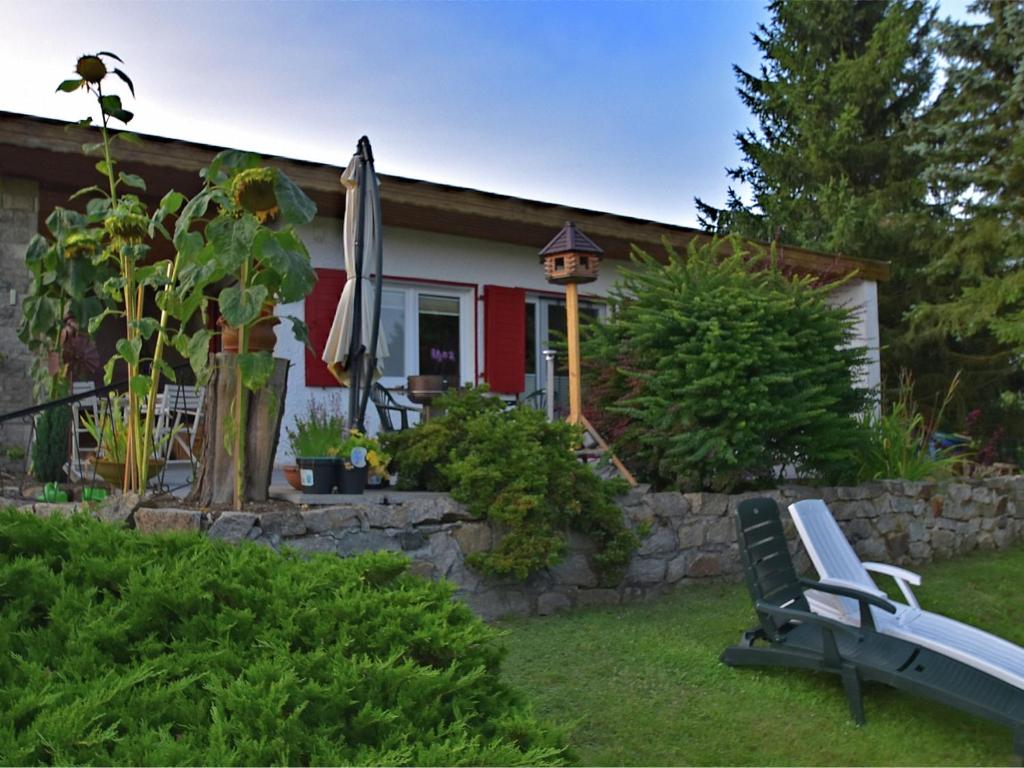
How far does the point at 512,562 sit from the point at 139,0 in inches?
214

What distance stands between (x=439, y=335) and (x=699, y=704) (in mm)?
6351

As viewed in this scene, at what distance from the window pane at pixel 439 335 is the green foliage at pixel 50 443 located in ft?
13.5

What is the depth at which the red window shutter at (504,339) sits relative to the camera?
32.0 ft

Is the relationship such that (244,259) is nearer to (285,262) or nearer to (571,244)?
(285,262)

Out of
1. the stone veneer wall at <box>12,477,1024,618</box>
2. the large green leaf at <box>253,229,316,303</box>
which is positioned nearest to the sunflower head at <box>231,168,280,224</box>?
the large green leaf at <box>253,229,316,303</box>

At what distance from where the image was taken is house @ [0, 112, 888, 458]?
7215 millimetres

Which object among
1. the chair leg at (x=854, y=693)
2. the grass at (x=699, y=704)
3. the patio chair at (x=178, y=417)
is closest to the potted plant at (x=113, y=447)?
the patio chair at (x=178, y=417)

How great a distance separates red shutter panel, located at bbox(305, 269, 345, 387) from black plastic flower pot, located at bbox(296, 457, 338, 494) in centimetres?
352

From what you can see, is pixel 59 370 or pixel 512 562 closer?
pixel 512 562

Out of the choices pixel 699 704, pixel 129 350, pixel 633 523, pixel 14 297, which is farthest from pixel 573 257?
pixel 14 297

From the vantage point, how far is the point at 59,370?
20.5 ft

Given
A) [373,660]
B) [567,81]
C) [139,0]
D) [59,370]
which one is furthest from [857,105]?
[373,660]

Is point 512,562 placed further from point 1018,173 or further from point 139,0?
point 1018,173

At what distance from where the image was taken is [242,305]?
4.66 metres
